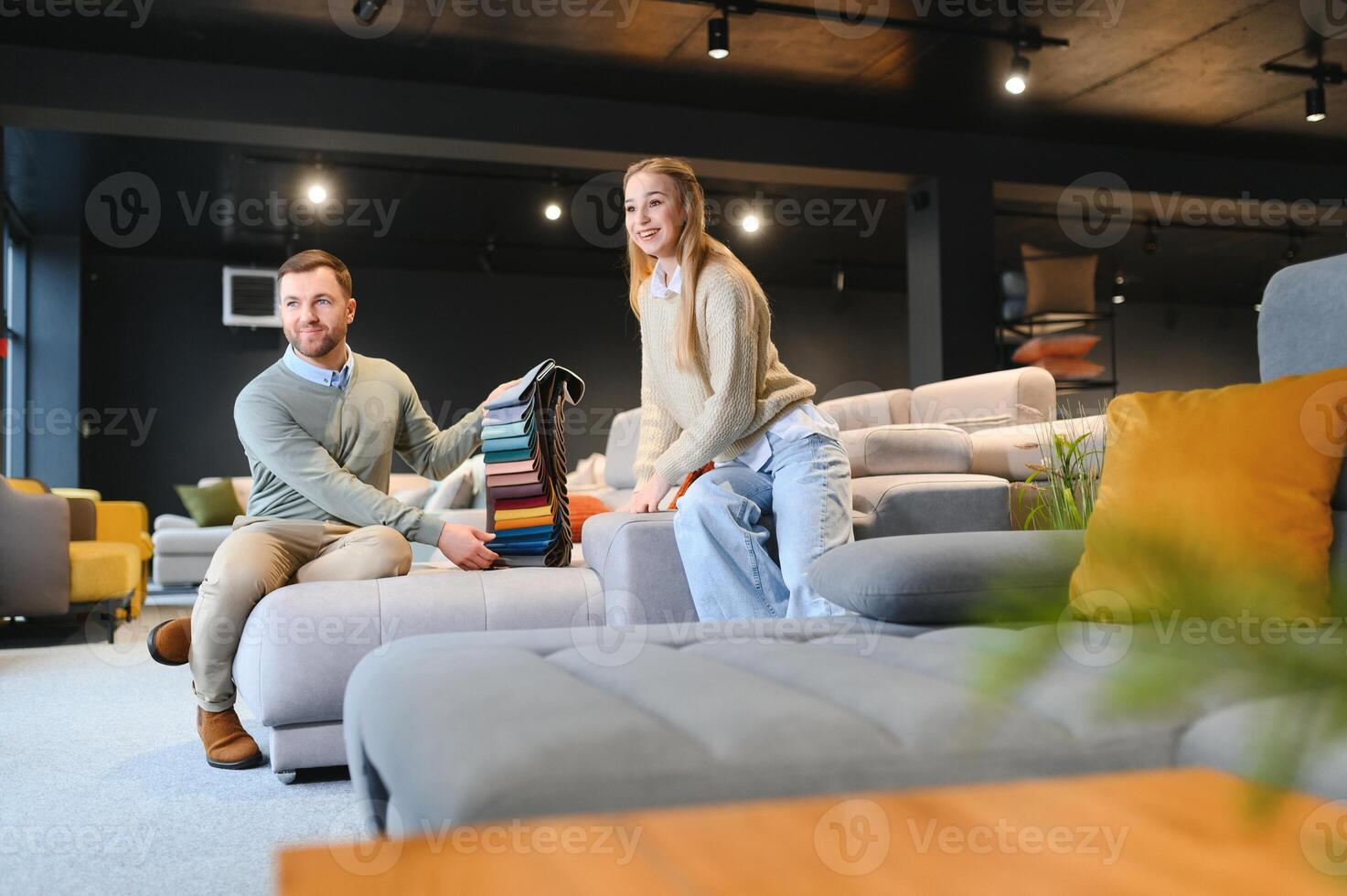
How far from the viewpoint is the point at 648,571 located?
253cm

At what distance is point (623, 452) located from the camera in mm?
5855

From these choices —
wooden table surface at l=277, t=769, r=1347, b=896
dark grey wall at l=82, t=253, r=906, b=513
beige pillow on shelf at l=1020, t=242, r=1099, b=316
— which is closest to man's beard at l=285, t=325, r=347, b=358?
wooden table surface at l=277, t=769, r=1347, b=896

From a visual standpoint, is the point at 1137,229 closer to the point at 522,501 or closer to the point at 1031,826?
the point at 522,501

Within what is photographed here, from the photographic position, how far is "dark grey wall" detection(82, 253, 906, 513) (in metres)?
10.0

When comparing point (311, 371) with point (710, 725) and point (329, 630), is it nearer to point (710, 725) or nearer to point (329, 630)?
point (329, 630)

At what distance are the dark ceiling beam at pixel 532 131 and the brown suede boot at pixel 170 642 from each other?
12.9ft

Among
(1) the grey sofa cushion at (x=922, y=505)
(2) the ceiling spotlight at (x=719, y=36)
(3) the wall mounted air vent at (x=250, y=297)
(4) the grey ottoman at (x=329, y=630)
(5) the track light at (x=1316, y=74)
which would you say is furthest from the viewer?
(3) the wall mounted air vent at (x=250, y=297)

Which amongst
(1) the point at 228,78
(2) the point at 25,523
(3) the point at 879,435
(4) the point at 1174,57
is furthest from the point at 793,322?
(3) the point at 879,435

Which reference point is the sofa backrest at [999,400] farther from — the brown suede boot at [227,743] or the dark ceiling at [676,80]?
the dark ceiling at [676,80]

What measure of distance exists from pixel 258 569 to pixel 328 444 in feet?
1.39

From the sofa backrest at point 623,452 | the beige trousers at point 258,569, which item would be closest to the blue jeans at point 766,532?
the beige trousers at point 258,569

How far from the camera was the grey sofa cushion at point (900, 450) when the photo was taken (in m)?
2.93

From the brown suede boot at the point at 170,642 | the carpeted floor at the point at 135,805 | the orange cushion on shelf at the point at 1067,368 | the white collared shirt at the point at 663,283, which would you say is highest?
the orange cushion on shelf at the point at 1067,368

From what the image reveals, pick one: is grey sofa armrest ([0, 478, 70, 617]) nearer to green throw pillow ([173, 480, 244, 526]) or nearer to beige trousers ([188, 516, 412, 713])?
beige trousers ([188, 516, 412, 713])
